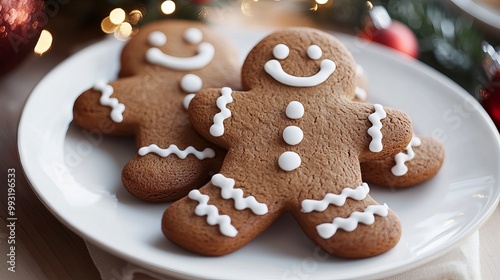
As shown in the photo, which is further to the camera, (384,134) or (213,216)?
(384,134)

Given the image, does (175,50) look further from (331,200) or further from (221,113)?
(331,200)

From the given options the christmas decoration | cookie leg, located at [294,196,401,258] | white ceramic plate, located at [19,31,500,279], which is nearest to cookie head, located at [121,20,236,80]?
white ceramic plate, located at [19,31,500,279]

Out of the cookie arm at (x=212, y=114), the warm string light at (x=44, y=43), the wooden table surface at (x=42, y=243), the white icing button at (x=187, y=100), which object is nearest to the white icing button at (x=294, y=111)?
the cookie arm at (x=212, y=114)

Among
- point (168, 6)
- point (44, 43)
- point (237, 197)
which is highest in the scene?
point (237, 197)

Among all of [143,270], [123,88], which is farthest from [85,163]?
[143,270]

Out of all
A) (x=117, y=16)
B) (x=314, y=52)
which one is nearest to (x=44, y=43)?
(x=117, y=16)

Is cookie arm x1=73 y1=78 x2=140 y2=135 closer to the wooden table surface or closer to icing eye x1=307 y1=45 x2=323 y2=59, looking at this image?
the wooden table surface
